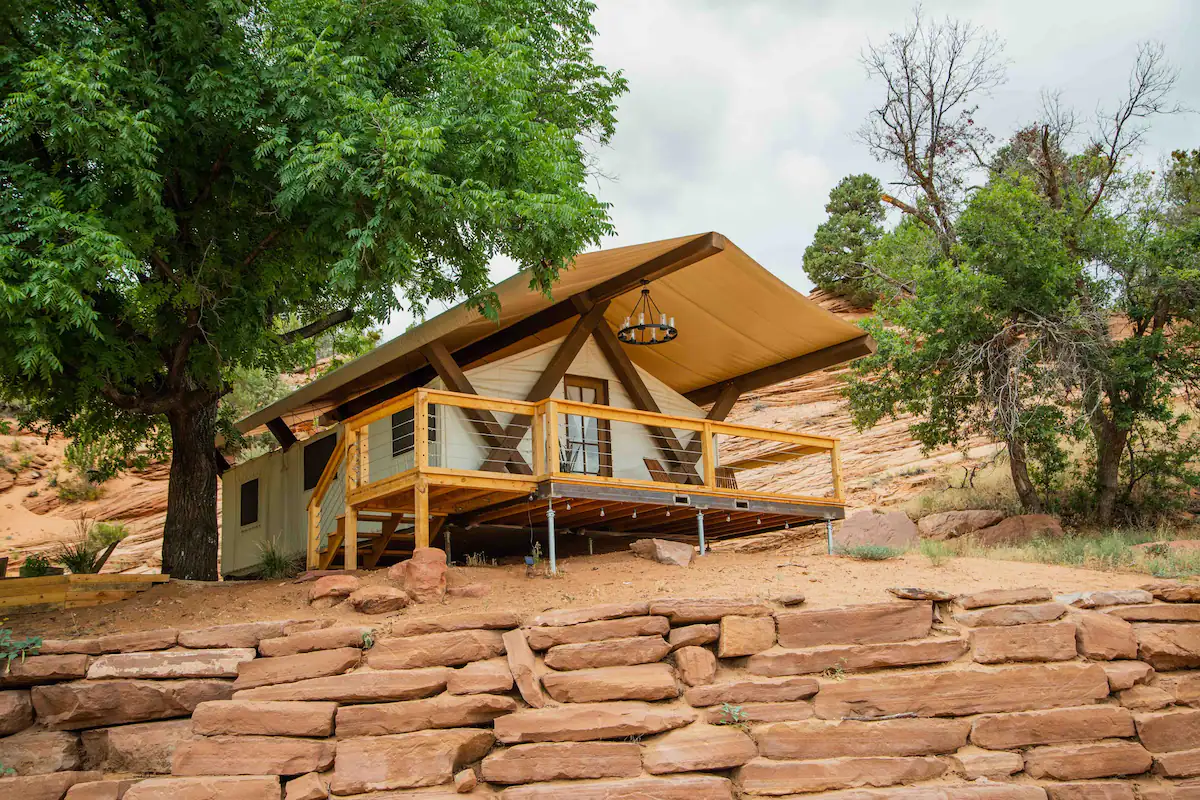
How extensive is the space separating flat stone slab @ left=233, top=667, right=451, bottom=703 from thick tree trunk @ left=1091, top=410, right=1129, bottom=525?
40.4ft

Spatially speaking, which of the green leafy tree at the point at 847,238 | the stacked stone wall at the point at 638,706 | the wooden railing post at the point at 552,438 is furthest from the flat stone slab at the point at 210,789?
the green leafy tree at the point at 847,238

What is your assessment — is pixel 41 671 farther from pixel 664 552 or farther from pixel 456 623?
pixel 664 552

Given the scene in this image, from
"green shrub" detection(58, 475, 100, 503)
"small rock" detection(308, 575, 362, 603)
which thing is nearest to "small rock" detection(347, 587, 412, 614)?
"small rock" detection(308, 575, 362, 603)

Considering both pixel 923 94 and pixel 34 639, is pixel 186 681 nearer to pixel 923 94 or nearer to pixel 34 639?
pixel 34 639

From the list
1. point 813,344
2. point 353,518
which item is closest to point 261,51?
point 353,518

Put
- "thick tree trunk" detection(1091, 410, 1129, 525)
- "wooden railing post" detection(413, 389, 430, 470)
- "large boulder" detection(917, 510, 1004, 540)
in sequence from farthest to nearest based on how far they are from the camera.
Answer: "large boulder" detection(917, 510, 1004, 540), "thick tree trunk" detection(1091, 410, 1129, 525), "wooden railing post" detection(413, 389, 430, 470)

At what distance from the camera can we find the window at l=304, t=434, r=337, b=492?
52.9ft

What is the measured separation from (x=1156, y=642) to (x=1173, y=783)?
1324 mm

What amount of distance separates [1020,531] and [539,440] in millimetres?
8245

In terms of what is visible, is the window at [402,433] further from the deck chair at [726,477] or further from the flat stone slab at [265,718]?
the flat stone slab at [265,718]

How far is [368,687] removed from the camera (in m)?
8.72

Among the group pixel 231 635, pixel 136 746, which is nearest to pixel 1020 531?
pixel 231 635

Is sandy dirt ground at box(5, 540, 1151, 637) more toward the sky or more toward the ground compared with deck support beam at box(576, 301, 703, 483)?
more toward the ground

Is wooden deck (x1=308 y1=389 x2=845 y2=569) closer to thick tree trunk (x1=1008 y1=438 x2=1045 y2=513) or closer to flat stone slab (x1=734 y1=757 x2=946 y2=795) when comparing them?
thick tree trunk (x1=1008 y1=438 x2=1045 y2=513)
